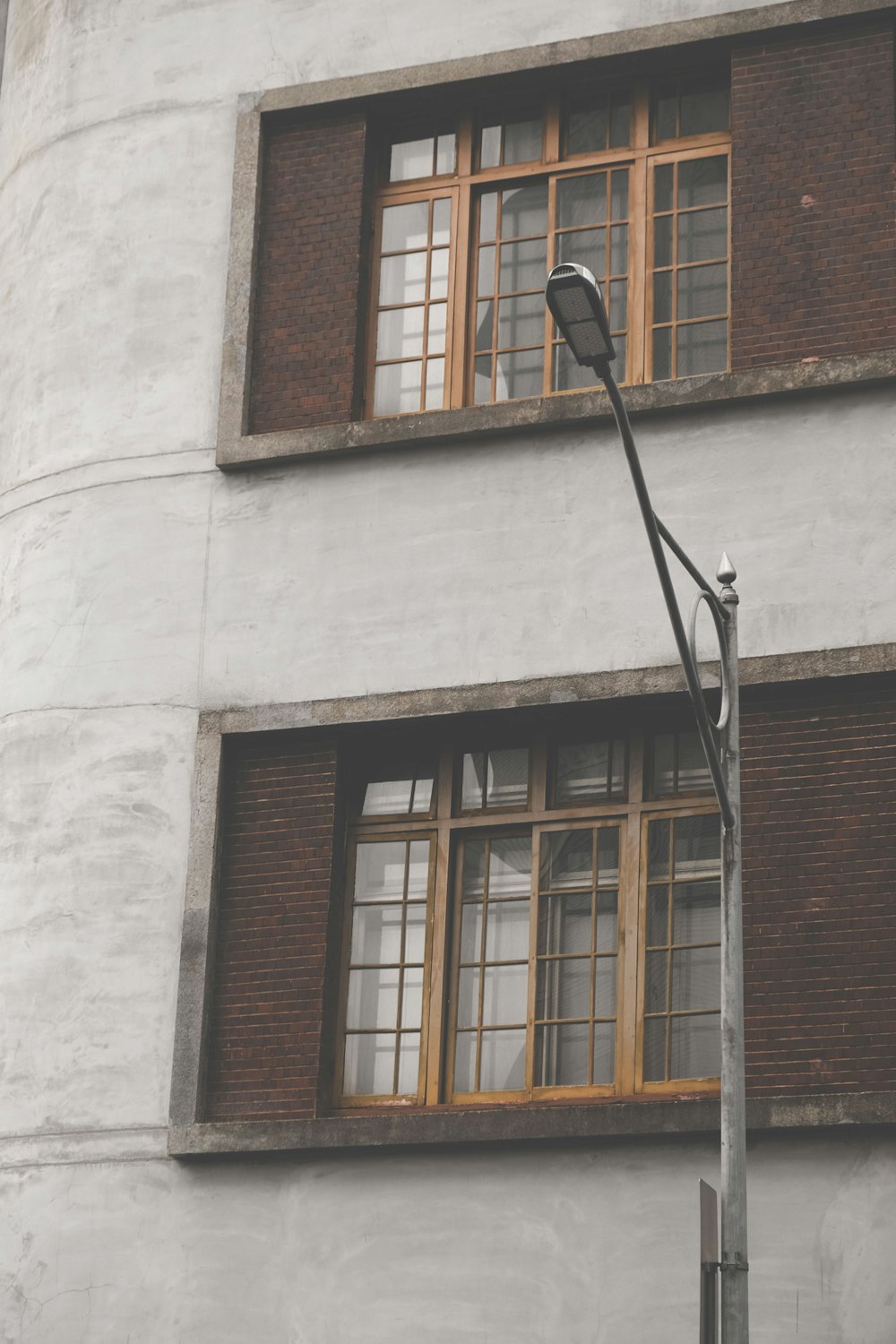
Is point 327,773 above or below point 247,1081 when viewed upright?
above

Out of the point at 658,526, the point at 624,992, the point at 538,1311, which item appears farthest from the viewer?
the point at 624,992

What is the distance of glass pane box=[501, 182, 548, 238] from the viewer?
16.1 m

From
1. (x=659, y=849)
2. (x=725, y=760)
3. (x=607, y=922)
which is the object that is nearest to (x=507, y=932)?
(x=607, y=922)

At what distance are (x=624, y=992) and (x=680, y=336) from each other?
13.9 feet

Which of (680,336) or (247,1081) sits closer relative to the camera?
(247,1081)

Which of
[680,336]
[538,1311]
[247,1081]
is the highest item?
[680,336]

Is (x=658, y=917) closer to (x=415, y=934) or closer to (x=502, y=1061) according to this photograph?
(x=502, y=1061)

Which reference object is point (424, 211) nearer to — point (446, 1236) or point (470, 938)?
point (470, 938)

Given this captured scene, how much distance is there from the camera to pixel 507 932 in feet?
47.5

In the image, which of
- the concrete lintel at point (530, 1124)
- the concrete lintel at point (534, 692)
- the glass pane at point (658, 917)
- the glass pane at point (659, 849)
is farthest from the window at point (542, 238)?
the concrete lintel at point (530, 1124)

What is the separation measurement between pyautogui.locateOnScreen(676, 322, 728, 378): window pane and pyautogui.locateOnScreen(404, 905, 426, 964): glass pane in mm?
3727

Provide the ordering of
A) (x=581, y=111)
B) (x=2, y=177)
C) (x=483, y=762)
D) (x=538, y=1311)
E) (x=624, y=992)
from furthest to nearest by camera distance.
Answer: (x=2, y=177), (x=581, y=111), (x=483, y=762), (x=624, y=992), (x=538, y=1311)

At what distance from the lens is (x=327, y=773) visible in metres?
14.9

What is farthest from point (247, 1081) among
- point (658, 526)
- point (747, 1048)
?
point (658, 526)
